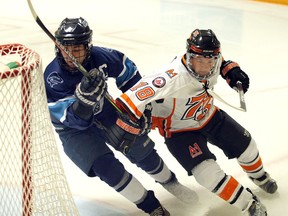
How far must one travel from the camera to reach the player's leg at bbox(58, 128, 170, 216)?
5.78ft

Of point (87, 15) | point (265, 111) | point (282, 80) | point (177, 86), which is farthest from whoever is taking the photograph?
point (87, 15)

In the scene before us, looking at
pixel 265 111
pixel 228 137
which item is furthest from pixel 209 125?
pixel 265 111

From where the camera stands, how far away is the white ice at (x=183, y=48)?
2051 millimetres

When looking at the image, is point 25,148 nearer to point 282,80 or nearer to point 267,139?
point 267,139

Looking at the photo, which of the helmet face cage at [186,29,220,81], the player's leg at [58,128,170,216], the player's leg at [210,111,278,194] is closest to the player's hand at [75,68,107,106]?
the player's leg at [58,128,170,216]

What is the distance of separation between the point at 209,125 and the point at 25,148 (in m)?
0.72

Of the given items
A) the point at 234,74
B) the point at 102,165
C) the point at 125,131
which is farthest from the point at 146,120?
the point at 234,74

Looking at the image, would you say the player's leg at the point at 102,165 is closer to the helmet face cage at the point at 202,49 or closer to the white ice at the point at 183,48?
the white ice at the point at 183,48

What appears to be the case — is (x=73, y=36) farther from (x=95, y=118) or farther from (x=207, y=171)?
(x=207, y=171)

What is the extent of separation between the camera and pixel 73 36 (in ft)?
5.63

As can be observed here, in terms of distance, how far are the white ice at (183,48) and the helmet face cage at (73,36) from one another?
1.90 ft

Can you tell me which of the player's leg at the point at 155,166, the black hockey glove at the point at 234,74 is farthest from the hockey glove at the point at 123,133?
the black hockey glove at the point at 234,74

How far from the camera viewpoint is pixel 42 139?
1530mm

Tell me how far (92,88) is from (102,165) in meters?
0.31
